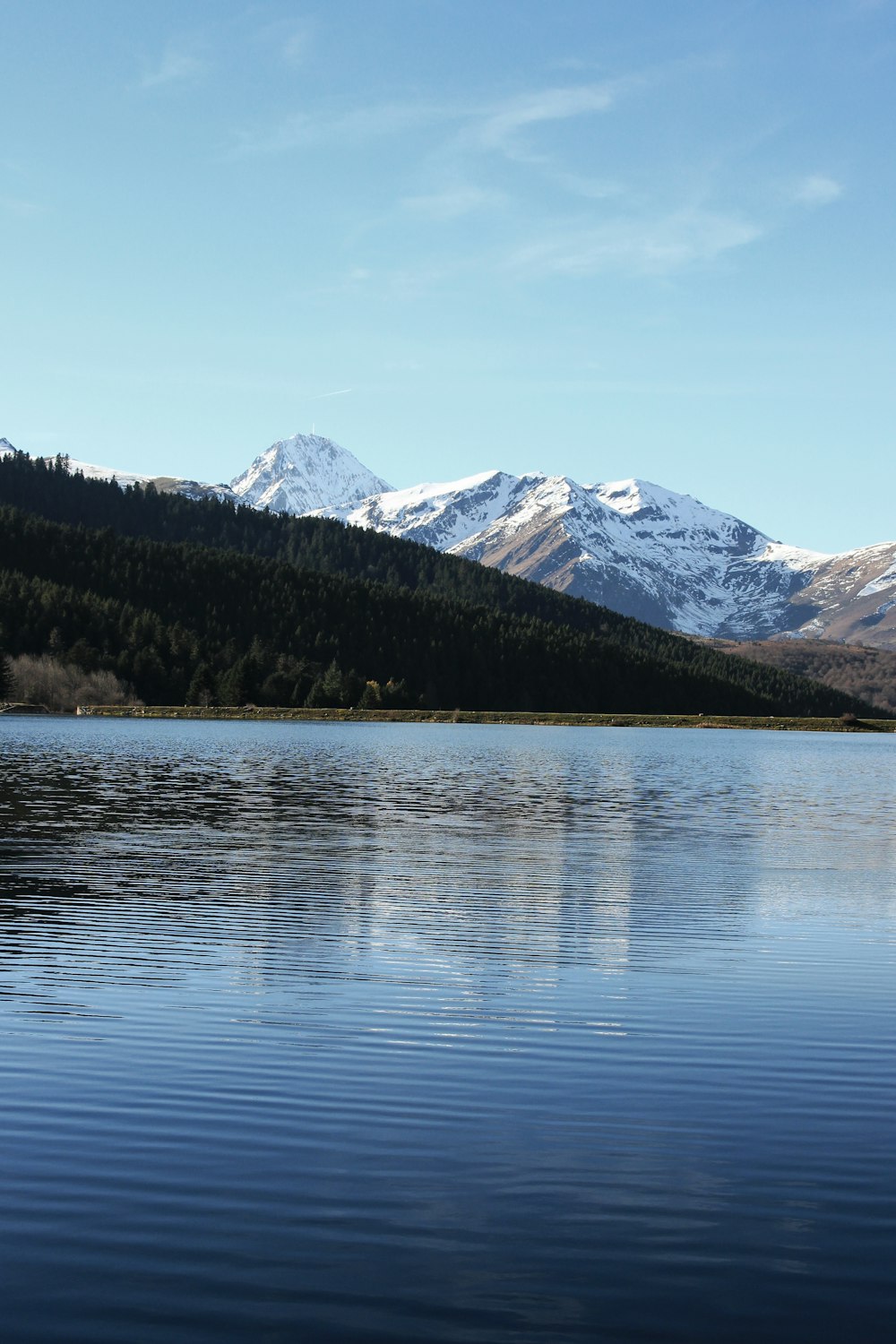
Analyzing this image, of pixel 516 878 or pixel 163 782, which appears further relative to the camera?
pixel 163 782

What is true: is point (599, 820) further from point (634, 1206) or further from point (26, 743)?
point (26, 743)

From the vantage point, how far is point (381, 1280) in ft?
40.8

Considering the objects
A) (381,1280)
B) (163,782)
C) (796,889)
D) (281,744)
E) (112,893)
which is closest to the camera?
(381,1280)

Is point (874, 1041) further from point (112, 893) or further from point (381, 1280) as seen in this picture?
point (112, 893)

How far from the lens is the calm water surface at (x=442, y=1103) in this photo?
12219mm

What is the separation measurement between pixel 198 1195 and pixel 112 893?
956 inches

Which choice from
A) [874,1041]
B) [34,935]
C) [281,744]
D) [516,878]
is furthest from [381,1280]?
[281,744]

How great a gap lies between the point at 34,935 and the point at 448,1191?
59.3 feet

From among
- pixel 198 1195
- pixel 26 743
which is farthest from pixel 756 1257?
pixel 26 743

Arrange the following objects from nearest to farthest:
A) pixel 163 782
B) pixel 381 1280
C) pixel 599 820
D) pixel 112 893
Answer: pixel 381 1280, pixel 112 893, pixel 599 820, pixel 163 782

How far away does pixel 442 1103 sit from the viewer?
18.1 m

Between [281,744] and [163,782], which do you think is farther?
[281,744]

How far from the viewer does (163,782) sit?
90500 mm

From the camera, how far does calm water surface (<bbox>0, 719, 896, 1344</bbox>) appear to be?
12219 mm
